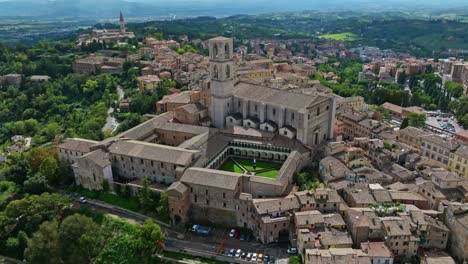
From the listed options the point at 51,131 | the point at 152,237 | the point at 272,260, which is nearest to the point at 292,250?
the point at 272,260

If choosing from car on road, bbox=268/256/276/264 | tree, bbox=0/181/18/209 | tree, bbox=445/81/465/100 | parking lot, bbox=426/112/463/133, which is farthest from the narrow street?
tree, bbox=445/81/465/100

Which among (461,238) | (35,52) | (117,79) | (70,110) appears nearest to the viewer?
(461,238)

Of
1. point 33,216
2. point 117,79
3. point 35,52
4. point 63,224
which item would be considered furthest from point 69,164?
point 35,52

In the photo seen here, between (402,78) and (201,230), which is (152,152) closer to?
(201,230)

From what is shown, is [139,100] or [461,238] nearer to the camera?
[461,238]

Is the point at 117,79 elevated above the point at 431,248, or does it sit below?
above

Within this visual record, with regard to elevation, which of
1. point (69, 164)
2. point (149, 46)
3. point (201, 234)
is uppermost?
point (149, 46)

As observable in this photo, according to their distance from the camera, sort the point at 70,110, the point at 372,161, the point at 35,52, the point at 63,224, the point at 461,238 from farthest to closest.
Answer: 1. the point at 35,52
2. the point at 70,110
3. the point at 372,161
4. the point at 63,224
5. the point at 461,238

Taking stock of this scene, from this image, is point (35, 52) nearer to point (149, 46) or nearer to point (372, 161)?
point (149, 46)
